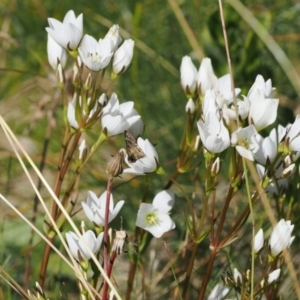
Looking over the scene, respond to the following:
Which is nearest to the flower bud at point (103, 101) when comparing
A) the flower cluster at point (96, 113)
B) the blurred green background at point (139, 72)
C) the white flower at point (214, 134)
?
the flower cluster at point (96, 113)

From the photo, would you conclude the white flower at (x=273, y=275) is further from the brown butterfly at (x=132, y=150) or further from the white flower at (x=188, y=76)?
the white flower at (x=188, y=76)

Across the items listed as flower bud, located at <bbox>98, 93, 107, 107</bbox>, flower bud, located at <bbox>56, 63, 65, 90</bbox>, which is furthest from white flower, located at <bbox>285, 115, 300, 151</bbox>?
flower bud, located at <bbox>56, 63, 65, 90</bbox>

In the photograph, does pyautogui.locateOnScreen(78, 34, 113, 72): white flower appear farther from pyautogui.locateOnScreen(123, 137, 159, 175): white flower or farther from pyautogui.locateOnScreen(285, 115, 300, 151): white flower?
pyautogui.locateOnScreen(285, 115, 300, 151): white flower

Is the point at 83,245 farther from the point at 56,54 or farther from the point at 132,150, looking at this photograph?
the point at 56,54

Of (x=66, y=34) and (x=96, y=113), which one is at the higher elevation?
(x=66, y=34)

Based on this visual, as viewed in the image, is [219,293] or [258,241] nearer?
[258,241]

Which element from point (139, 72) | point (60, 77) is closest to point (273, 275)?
point (60, 77)
